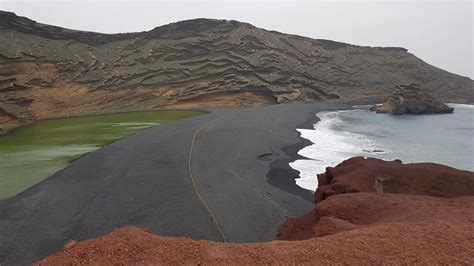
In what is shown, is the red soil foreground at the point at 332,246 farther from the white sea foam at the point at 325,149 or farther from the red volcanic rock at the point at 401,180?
the white sea foam at the point at 325,149

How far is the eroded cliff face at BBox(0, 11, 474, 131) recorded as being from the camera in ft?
176

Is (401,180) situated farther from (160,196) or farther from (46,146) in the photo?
(46,146)

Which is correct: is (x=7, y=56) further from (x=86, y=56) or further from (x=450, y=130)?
(x=450, y=130)

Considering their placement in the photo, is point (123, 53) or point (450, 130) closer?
point (450, 130)

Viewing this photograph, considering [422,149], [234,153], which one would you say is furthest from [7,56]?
[422,149]

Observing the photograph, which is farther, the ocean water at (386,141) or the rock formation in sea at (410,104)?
the rock formation in sea at (410,104)

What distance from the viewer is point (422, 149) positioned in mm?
32281

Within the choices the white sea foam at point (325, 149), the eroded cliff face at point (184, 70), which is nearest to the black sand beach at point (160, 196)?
the white sea foam at point (325, 149)

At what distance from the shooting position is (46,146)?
30203mm

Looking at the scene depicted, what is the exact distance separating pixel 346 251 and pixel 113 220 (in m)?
11.7

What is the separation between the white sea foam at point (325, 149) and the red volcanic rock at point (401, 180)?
5704mm

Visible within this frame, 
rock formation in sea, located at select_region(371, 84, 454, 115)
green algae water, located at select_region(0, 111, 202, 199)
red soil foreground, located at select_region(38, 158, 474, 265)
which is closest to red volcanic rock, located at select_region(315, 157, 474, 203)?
red soil foreground, located at select_region(38, 158, 474, 265)

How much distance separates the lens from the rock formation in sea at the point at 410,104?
60.8 metres

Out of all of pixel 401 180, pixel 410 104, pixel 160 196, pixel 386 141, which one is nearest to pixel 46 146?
pixel 160 196
